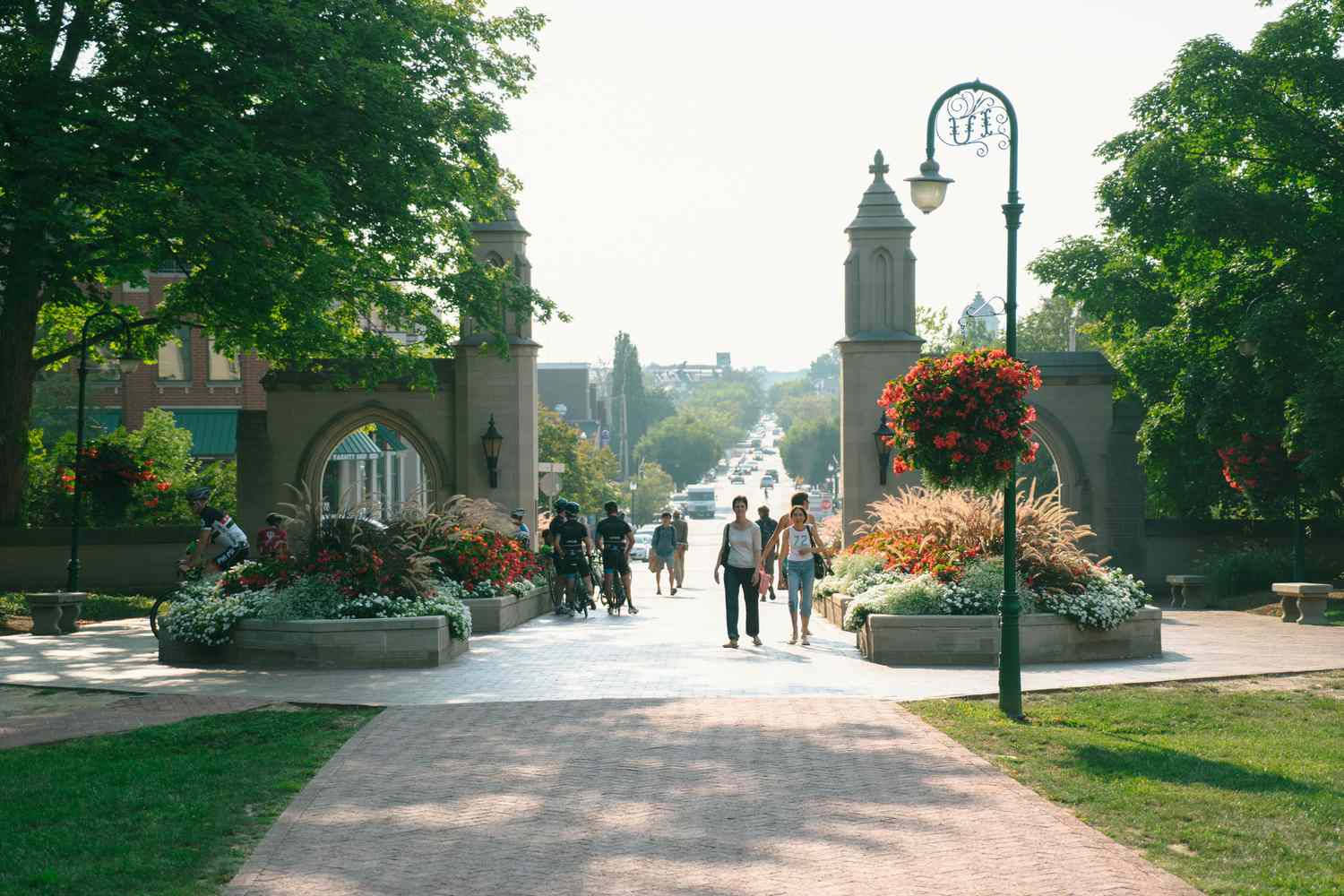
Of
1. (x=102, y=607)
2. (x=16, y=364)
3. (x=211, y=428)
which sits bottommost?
(x=102, y=607)

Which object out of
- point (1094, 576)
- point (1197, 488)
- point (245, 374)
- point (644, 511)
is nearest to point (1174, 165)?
point (1197, 488)

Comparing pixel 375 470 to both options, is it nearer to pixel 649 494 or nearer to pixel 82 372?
pixel 82 372

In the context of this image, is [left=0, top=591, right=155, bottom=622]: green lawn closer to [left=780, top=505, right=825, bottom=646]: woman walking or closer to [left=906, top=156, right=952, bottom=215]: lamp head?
[left=780, top=505, right=825, bottom=646]: woman walking

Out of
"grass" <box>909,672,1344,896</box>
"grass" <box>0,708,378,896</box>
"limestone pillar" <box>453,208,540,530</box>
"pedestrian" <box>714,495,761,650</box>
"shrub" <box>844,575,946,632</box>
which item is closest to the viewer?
"grass" <box>0,708,378,896</box>

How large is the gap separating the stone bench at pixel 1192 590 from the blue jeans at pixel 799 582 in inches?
443

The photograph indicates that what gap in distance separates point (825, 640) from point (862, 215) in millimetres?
12557

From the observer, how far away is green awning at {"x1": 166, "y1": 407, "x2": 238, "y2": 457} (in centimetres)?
4534

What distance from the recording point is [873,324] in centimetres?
2742

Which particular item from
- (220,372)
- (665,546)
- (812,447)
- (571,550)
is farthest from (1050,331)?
(812,447)

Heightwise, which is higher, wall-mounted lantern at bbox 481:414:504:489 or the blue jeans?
wall-mounted lantern at bbox 481:414:504:489

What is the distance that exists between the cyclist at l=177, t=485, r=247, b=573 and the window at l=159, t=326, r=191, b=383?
103ft

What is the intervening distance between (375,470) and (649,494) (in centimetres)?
5342

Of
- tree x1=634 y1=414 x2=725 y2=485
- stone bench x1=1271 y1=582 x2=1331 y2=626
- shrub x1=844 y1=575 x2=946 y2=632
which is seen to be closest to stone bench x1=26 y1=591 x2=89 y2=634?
shrub x1=844 y1=575 x2=946 y2=632

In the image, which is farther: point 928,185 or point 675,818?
point 928,185
